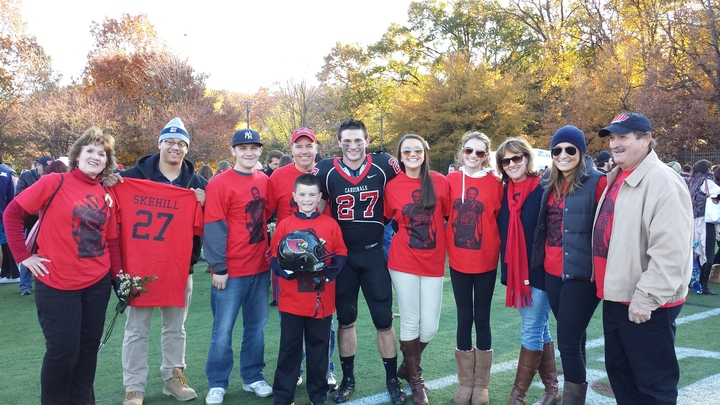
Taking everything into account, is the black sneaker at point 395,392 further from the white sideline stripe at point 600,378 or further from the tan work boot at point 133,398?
the tan work boot at point 133,398

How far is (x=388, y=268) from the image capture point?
421cm

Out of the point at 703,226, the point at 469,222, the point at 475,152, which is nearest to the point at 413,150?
the point at 475,152

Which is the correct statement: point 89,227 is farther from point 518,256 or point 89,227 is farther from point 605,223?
point 605,223

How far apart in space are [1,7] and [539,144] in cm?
3343

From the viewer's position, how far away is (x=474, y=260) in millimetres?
3957

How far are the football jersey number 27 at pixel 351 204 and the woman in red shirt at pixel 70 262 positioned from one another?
5.85ft

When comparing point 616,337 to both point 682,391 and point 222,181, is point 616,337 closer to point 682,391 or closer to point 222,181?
point 682,391

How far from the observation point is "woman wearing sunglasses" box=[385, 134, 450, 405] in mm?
4070

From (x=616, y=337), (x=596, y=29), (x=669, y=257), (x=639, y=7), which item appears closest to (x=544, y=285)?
(x=616, y=337)

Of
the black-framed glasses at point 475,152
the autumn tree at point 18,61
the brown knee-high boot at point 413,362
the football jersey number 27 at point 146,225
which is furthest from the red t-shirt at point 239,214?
the autumn tree at point 18,61

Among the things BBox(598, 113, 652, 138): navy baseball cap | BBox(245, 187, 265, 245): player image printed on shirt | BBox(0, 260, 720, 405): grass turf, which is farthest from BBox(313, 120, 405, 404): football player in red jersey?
BBox(598, 113, 652, 138): navy baseball cap

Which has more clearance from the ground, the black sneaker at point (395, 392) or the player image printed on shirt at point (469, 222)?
the player image printed on shirt at point (469, 222)

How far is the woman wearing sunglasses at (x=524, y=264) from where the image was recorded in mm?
3861

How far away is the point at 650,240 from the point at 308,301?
2.37 metres
